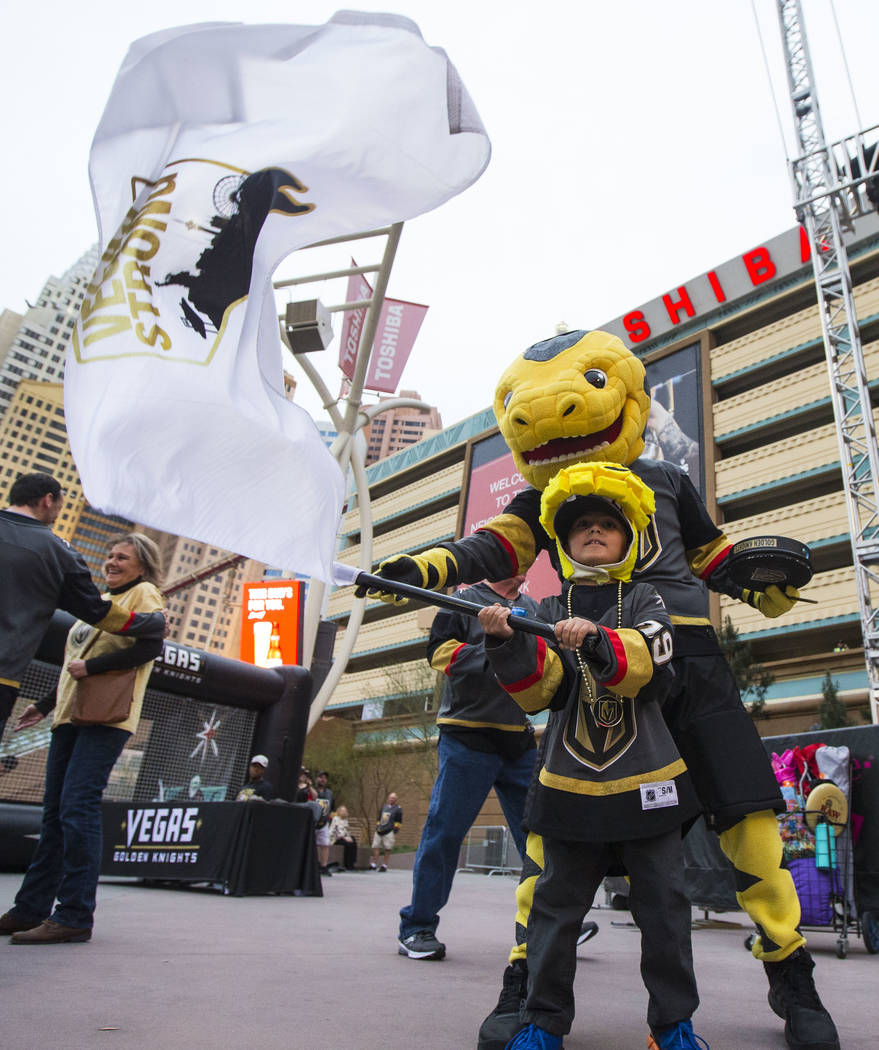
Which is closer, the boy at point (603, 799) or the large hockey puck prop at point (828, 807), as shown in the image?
the boy at point (603, 799)

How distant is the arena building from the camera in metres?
22.3

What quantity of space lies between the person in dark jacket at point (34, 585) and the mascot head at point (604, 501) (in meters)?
1.72

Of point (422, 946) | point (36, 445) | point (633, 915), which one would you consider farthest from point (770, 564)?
point (36, 445)

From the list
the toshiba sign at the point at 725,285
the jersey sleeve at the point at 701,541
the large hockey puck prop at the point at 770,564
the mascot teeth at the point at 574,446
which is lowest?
the large hockey puck prop at the point at 770,564

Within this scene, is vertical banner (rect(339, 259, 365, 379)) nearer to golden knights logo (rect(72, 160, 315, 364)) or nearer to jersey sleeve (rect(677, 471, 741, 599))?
golden knights logo (rect(72, 160, 315, 364))

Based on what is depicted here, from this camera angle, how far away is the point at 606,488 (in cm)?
202

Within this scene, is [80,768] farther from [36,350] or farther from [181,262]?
[36,350]

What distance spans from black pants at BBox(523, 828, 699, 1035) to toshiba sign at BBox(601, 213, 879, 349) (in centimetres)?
2788

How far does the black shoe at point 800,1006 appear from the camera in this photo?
1708 mm

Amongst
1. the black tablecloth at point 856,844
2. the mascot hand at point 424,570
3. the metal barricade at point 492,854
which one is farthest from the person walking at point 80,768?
the metal barricade at point 492,854

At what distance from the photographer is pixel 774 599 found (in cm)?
226

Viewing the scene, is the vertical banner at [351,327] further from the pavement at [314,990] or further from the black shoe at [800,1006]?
the black shoe at [800,1006]

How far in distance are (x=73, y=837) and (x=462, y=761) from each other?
4.73 ft

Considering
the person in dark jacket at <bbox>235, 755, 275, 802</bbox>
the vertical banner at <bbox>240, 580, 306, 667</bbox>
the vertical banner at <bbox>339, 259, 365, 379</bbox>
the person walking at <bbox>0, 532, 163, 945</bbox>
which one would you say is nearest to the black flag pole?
the person walking at <bbox>0, 532, 163, 945</bbox>
